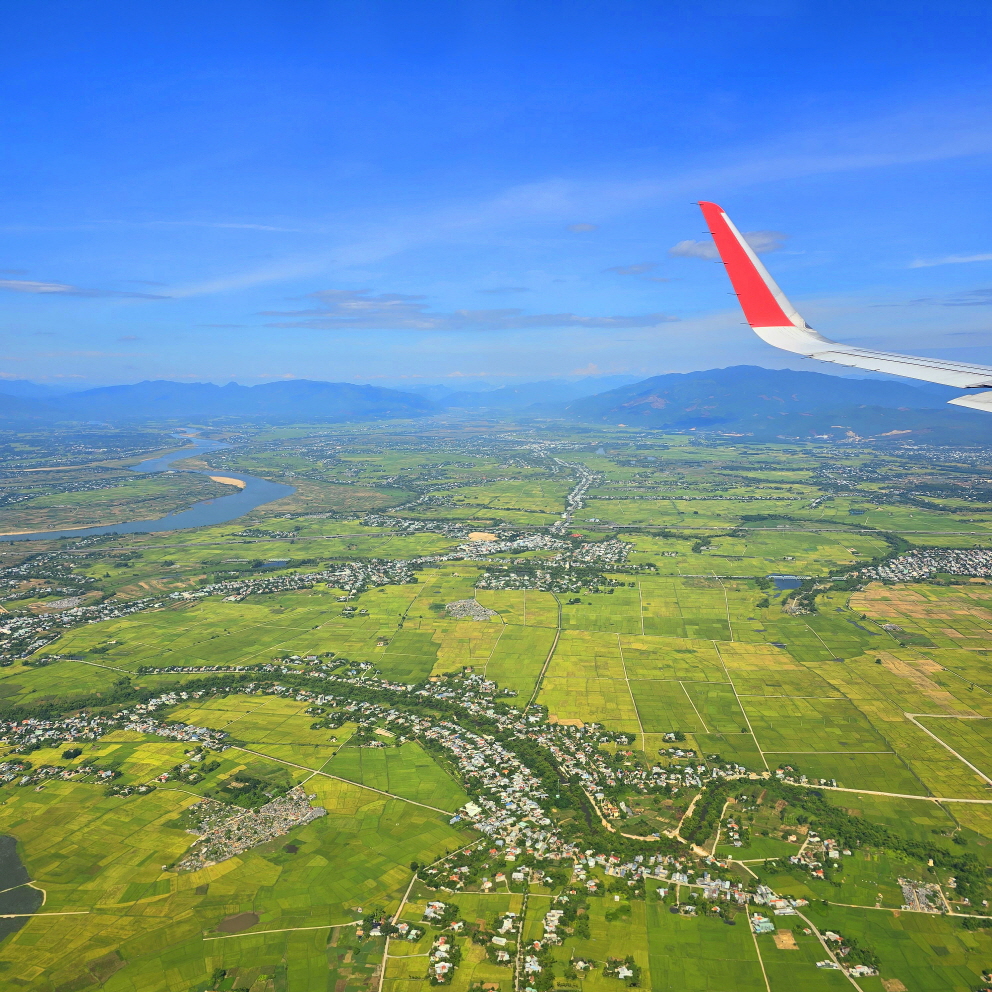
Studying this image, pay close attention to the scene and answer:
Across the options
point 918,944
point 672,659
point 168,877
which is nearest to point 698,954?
point 918,944

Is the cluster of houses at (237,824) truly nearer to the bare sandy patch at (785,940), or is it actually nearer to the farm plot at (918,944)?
the bare sandy patch at (785,940)

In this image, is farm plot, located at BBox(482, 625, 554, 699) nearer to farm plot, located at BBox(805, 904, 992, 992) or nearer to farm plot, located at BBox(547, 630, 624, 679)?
farm plot, located at BBox(547, 630, 624, 679)

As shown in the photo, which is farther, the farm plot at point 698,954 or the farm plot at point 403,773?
the farm plot at point 403,773

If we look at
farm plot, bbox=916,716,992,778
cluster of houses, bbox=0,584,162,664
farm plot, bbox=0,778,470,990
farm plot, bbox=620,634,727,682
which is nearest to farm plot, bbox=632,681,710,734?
farm plot, bbox=620,634,727,682

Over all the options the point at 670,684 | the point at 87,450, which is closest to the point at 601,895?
the point at 670,684

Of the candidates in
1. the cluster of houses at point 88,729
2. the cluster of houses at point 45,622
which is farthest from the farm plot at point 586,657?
the cluster of houses at point 45,622

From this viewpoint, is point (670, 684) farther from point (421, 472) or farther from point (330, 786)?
point (421, 472)

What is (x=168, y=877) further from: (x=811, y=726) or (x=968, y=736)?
(x=968, y=736)

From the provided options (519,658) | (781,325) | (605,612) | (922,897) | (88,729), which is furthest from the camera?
(605,612)
